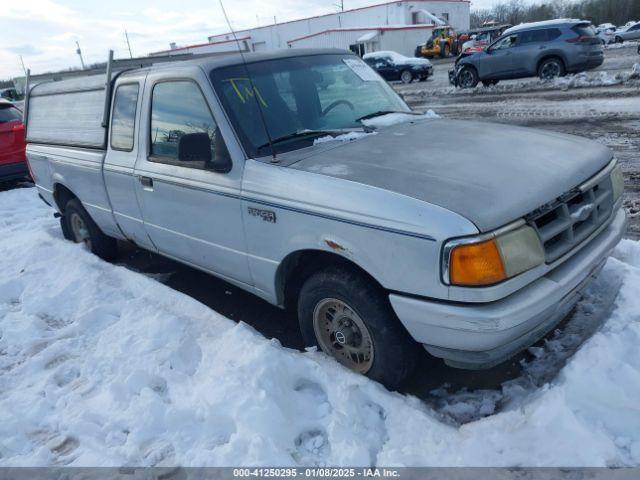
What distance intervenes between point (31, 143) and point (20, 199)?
3.46 metres

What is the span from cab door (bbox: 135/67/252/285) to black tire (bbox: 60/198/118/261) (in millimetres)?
1499

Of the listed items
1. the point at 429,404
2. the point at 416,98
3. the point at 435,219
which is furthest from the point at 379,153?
the point at 416,98

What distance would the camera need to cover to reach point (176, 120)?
3654 millimetres

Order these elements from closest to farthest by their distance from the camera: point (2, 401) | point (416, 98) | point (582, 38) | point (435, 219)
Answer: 1. point (435, 219)
2. point (2, 401)
3. point (582, 38)
4. point (416, 98)

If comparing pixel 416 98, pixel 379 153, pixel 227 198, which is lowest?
pixel 416 98

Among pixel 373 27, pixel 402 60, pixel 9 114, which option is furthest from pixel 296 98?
pixel 373 27

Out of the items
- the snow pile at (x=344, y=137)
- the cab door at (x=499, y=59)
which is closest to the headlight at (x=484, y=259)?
the snow pile at (x=344, y=137)

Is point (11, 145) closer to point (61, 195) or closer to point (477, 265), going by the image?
point (61, 195)

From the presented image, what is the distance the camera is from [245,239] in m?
3.27

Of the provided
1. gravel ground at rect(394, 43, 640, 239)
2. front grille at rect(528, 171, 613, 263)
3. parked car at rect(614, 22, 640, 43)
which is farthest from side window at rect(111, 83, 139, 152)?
parked car at rect(614, 22, 640, 43)

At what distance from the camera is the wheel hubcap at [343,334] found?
2.87 metres

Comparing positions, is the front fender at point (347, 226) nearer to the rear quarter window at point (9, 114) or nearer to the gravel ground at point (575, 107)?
the gravel ground at point (575, 107)

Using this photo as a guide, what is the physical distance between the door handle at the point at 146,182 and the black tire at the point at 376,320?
1695 mm

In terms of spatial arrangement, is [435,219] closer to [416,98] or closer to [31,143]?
[31,143]
